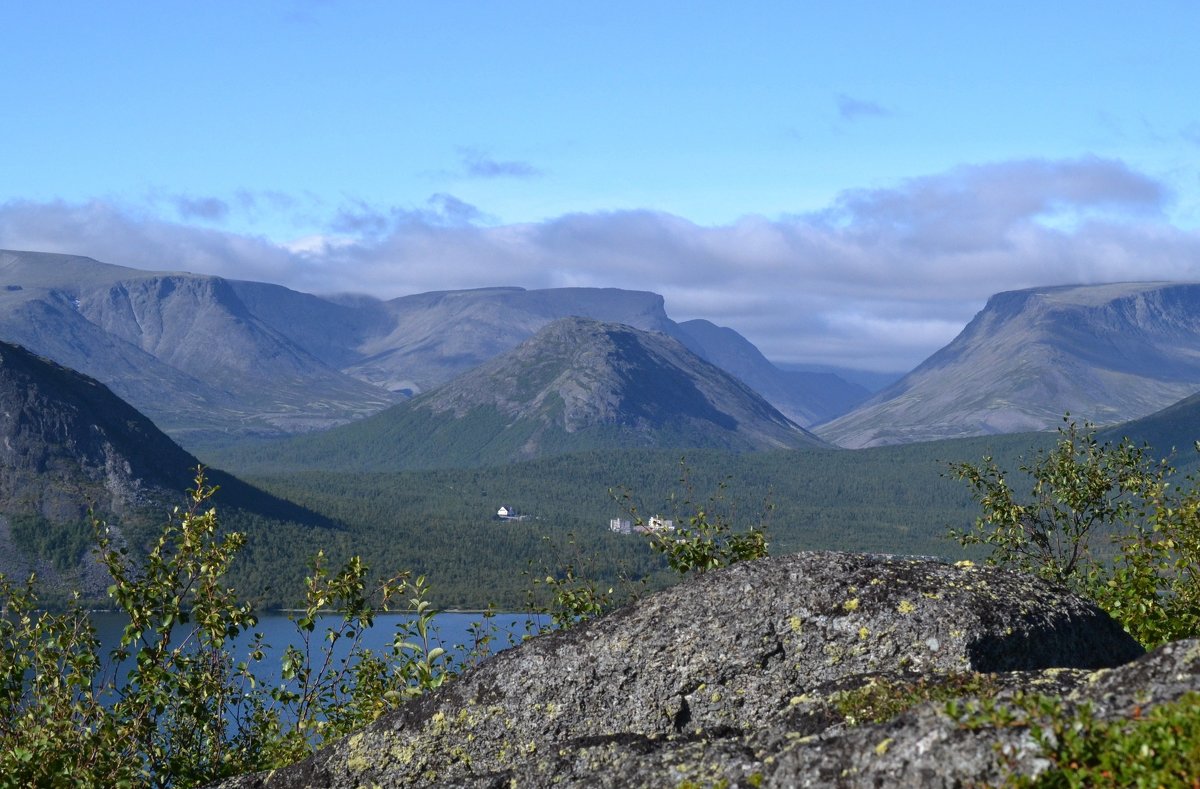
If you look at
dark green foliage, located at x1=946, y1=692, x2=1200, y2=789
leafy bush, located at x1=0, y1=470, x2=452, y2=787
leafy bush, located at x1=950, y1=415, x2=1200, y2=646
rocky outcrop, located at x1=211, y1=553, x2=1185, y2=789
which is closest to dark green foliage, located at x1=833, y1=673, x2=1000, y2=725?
rocky outcrop, located at x1=211, y1=553, x2=1185, y2=789

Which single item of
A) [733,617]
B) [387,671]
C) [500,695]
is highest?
[733,617]

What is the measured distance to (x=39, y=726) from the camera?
15.6m

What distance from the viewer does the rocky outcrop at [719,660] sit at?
12570 mm

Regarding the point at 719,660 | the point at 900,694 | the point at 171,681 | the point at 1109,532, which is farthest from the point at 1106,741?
the point at 1109,532

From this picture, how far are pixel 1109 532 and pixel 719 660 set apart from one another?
18.3 metres

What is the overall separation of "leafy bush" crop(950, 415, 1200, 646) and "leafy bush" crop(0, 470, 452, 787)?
11.1 metres

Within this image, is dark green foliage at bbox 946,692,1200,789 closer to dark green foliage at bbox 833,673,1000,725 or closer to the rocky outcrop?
dark green foliage at bbox 833,673,1000,725

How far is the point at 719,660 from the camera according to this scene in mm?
12922

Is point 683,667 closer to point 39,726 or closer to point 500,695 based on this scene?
point 500,695

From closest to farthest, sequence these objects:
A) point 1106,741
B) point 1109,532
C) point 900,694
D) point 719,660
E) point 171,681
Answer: point 1106,741, point 900,694, point 719,660, point 171,681, point 1109,532

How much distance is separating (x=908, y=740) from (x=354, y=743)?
6.71 m

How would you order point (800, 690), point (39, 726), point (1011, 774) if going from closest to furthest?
point (1011, 774), point (800, 690), point (39, 726)

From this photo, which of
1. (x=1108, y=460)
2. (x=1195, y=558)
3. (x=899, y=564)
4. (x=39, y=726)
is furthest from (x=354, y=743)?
(x=1108, y=460)

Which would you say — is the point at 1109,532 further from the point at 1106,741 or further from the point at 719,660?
the point at 1106,741
